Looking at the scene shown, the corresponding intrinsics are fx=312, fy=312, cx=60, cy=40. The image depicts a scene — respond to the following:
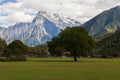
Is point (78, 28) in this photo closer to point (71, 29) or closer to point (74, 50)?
point (71, 29)

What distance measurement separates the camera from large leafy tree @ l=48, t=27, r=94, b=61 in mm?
118875

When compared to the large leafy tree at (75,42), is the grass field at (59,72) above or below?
below

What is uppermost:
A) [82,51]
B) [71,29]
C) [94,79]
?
[71,29]

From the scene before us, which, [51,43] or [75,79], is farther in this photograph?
[51,43]

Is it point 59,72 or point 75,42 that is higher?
point 75,42

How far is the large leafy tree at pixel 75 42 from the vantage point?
11888cm

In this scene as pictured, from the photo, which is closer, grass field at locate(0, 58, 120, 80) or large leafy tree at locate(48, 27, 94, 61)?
grass field at locate(0, 58, 120, 80)

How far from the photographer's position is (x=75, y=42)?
390ft

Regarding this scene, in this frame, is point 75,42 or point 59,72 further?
point 75,42

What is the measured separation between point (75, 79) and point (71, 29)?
9208 cm

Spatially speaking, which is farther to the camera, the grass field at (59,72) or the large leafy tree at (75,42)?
the large leafy tree at (75,42)

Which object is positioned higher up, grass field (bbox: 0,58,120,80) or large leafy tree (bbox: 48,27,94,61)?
large leafy tree (bbox: 48,27,94,61)

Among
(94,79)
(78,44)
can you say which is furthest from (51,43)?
(94,79)

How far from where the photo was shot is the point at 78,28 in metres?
126
